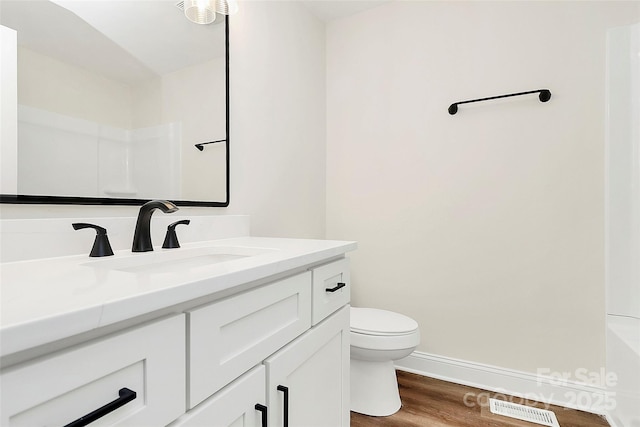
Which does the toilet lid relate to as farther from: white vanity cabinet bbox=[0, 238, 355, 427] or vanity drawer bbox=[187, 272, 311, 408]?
vanity drawer bbox=[187, 272, 311, 408]

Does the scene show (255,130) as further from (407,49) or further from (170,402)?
(170,402)

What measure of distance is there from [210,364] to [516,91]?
1.90m

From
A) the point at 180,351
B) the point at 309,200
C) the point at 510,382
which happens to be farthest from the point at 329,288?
the point at 510,382

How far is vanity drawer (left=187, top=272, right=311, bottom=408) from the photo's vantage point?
1.93ft

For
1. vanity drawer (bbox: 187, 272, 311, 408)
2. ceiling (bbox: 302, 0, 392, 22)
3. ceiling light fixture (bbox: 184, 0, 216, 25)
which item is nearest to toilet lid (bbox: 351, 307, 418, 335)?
vanity drawer (bbox: 187, 272, 311, 408)

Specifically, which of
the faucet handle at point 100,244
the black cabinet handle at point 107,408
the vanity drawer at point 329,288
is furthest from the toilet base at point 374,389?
the black cabinet handle at point 107,408

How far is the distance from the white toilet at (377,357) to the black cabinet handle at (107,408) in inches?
47.2

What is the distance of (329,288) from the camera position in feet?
3.48

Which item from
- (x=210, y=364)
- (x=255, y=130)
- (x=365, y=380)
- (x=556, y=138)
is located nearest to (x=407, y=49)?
(x=556, y=138)

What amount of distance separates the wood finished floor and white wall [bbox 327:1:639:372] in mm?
201

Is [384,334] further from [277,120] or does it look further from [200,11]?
[200,11]

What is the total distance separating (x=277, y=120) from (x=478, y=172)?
1135mm

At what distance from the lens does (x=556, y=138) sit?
1.65 m

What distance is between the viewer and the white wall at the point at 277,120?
5.09ft
